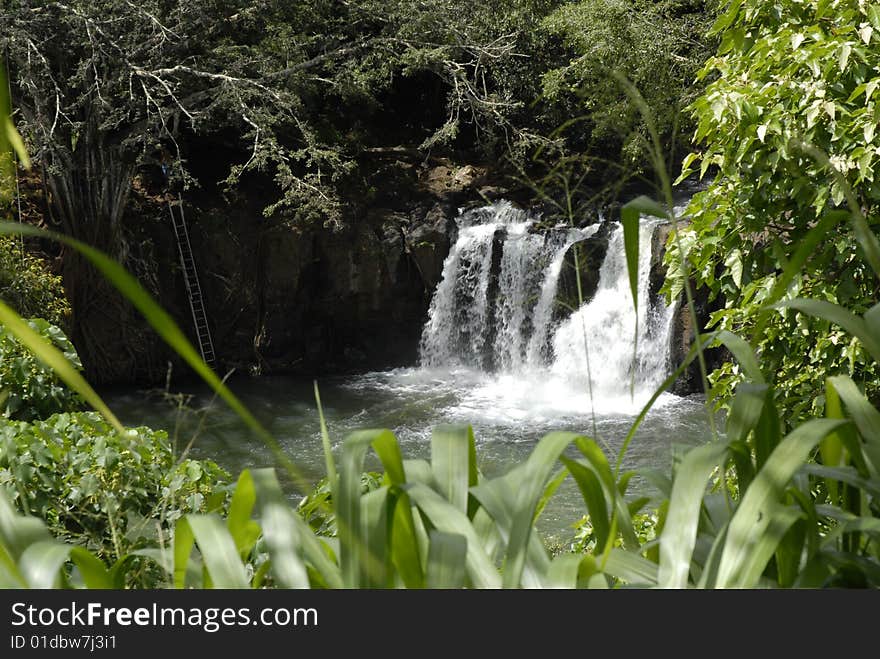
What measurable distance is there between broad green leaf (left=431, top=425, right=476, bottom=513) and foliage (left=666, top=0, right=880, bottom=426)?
1.82 metres

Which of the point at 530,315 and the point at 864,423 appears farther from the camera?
the point at 530,315

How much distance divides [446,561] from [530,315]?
37.1 ft

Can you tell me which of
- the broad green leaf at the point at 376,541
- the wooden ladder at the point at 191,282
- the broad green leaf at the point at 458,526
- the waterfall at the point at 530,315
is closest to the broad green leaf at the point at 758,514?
the broad green leaf at the point at 458,526

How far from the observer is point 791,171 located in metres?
2.78

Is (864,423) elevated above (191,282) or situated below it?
above

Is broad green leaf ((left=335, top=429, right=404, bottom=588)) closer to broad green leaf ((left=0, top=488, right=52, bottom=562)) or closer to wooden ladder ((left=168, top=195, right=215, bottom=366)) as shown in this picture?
broad green leaf ((left=0, top=488, right=52, bottom=562))

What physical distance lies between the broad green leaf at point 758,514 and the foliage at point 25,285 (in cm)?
868

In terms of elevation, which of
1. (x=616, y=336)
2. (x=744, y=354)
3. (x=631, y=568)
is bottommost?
(x=616, y=336)

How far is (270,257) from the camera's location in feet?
40.2

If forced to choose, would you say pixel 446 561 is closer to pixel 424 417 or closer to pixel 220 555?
pixel 220 555

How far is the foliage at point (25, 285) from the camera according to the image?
8797 mm

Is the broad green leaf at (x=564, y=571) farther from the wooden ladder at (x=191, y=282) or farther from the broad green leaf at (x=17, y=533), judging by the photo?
the wooden ladder at (x=191, y=282)

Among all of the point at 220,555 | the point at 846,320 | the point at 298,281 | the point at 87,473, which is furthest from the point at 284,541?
the point at 298,281
